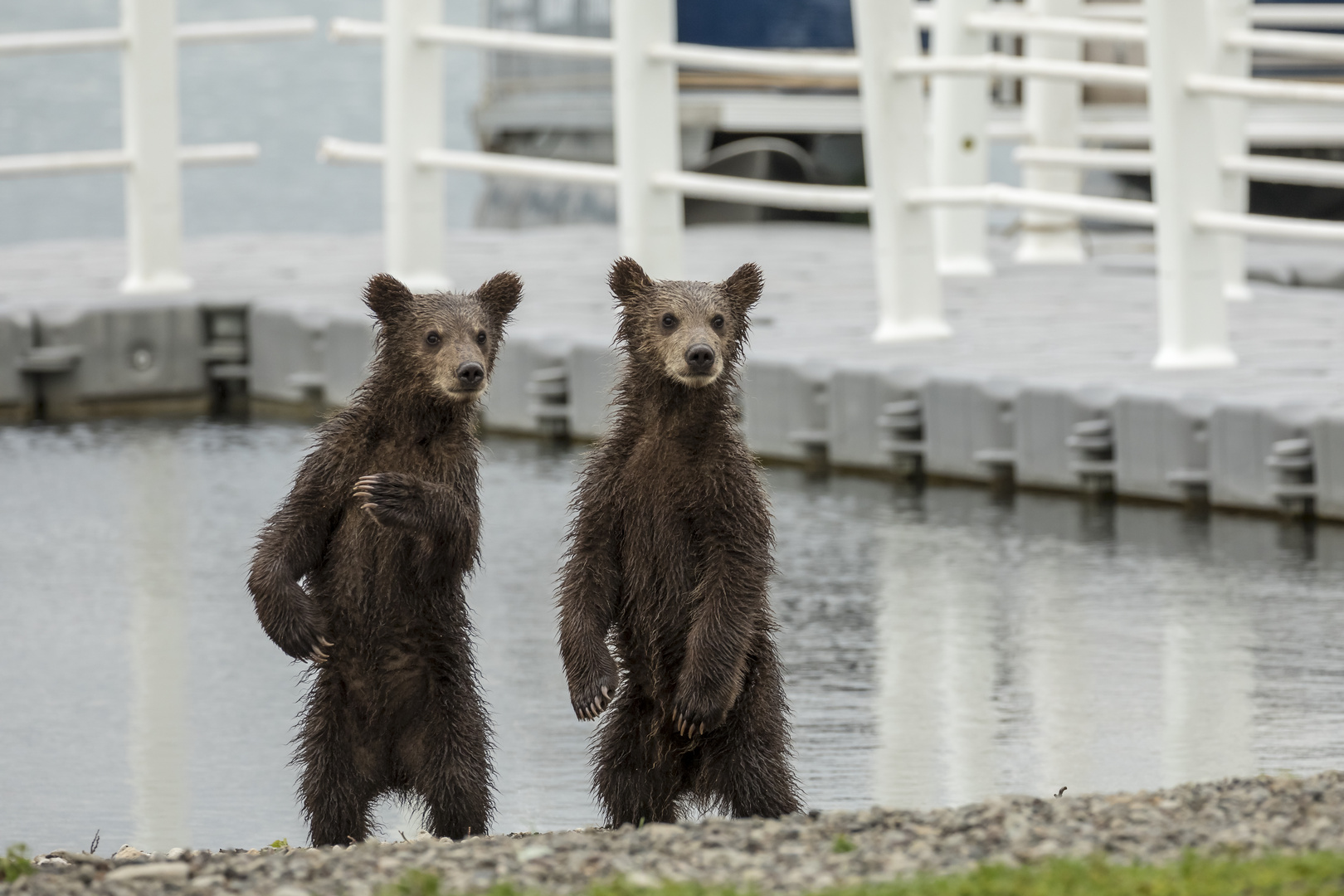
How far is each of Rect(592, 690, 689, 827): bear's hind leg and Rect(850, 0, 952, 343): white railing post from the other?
6617 millimetres

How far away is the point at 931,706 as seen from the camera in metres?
7.42

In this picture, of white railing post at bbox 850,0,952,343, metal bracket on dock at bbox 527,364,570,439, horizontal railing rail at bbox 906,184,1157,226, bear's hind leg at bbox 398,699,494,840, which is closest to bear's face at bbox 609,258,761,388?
bear's hind leg at bbox 398,699,494,840

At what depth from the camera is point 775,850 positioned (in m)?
4.75

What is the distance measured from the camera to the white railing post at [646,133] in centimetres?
1247

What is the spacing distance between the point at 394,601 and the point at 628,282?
947 millimetres

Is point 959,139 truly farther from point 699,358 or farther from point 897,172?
point 699,358

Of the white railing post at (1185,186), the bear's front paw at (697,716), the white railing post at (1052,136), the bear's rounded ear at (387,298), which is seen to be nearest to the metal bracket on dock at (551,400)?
the white railing post at (1185,186)

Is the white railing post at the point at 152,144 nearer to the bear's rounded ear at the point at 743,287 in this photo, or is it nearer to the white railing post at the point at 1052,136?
the white railing post at the point at 1052,136

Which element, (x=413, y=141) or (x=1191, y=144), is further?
(x=413, y=141)

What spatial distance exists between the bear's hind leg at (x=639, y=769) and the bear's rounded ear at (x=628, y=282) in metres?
0.95

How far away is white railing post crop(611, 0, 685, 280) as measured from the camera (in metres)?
12.5

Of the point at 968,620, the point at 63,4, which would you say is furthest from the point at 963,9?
the point at 63,4

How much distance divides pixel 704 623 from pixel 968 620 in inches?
137

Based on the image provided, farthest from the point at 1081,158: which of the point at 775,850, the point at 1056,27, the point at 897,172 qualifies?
the point at 775,850
